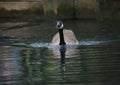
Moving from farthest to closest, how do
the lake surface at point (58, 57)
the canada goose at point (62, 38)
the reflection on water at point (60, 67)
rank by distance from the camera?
the canada goose at point (62, 38) → the lake surface at point (58, 57) → the reflection on water at point (60, 67)

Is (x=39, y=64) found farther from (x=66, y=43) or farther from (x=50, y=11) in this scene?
(x=50, y=11)

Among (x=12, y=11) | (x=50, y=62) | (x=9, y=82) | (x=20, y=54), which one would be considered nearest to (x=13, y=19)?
(x=12, y=11)

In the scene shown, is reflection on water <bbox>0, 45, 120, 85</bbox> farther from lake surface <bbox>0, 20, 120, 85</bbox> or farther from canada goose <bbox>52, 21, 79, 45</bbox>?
canada goose <bbox>52, 21, 79, 45</bbox>

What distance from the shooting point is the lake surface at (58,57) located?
1152 centimetres

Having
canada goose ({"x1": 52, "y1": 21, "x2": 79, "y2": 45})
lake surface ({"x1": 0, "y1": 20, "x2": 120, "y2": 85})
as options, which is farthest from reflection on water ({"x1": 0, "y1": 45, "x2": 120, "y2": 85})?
canada goose ({"x1": 52, "y1": 21, "x2": 79, "y2": 45})

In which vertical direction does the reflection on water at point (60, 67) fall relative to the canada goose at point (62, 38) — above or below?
above

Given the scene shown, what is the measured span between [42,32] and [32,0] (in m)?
7.25

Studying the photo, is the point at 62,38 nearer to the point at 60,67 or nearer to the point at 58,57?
the point at 58,57

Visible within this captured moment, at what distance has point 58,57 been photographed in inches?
593

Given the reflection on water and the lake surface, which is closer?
the reflection on water

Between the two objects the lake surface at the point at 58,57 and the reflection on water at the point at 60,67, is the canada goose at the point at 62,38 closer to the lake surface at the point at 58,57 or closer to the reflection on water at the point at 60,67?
the lake surface at the point at 58,57

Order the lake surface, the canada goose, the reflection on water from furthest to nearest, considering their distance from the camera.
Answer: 1. the canada goose
2. the lake surface
3. the reflection on water

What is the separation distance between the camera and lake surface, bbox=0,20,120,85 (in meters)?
11.5

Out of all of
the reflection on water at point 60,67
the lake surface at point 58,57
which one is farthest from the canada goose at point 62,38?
the reflection on water at point 60,67
